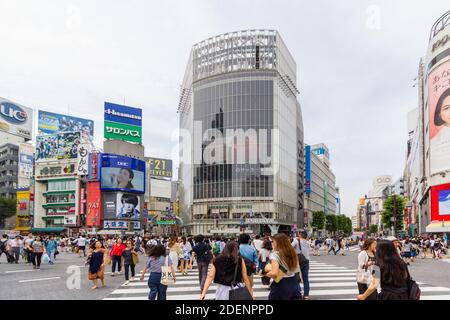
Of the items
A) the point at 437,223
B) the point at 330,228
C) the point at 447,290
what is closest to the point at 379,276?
the point at 447,290

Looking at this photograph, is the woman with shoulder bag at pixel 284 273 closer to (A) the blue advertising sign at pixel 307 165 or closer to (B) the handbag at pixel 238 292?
(B) the handbag at pixel 238 292

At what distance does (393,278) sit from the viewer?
5.64 metres

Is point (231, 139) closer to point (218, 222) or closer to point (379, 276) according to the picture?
point (218, 222)

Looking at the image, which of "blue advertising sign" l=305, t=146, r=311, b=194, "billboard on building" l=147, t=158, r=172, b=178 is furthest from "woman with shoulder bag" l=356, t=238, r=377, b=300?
"billboard on building" l=147, t=158, r=172, b=178

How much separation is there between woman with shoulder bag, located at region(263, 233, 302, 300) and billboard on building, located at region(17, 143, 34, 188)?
10398 cm

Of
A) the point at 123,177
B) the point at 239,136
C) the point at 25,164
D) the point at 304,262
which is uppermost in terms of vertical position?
the point at 239,136

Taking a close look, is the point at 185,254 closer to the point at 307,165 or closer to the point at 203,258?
the point at 203,258

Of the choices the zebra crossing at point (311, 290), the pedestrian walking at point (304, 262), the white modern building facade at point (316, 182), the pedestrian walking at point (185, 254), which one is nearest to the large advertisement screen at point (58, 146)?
the white modern building facade at point (316, 182)

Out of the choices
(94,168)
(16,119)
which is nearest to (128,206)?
(94,168)

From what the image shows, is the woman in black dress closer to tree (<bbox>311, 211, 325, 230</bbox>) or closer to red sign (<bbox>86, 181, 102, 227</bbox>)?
red sign (<bbox>86, 181, 102, 227</bbox>)

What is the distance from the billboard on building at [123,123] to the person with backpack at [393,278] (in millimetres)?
81403

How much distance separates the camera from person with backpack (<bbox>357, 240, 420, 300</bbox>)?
5.61 meters

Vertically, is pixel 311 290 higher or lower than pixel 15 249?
higher

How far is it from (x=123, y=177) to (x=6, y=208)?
90.4ft
